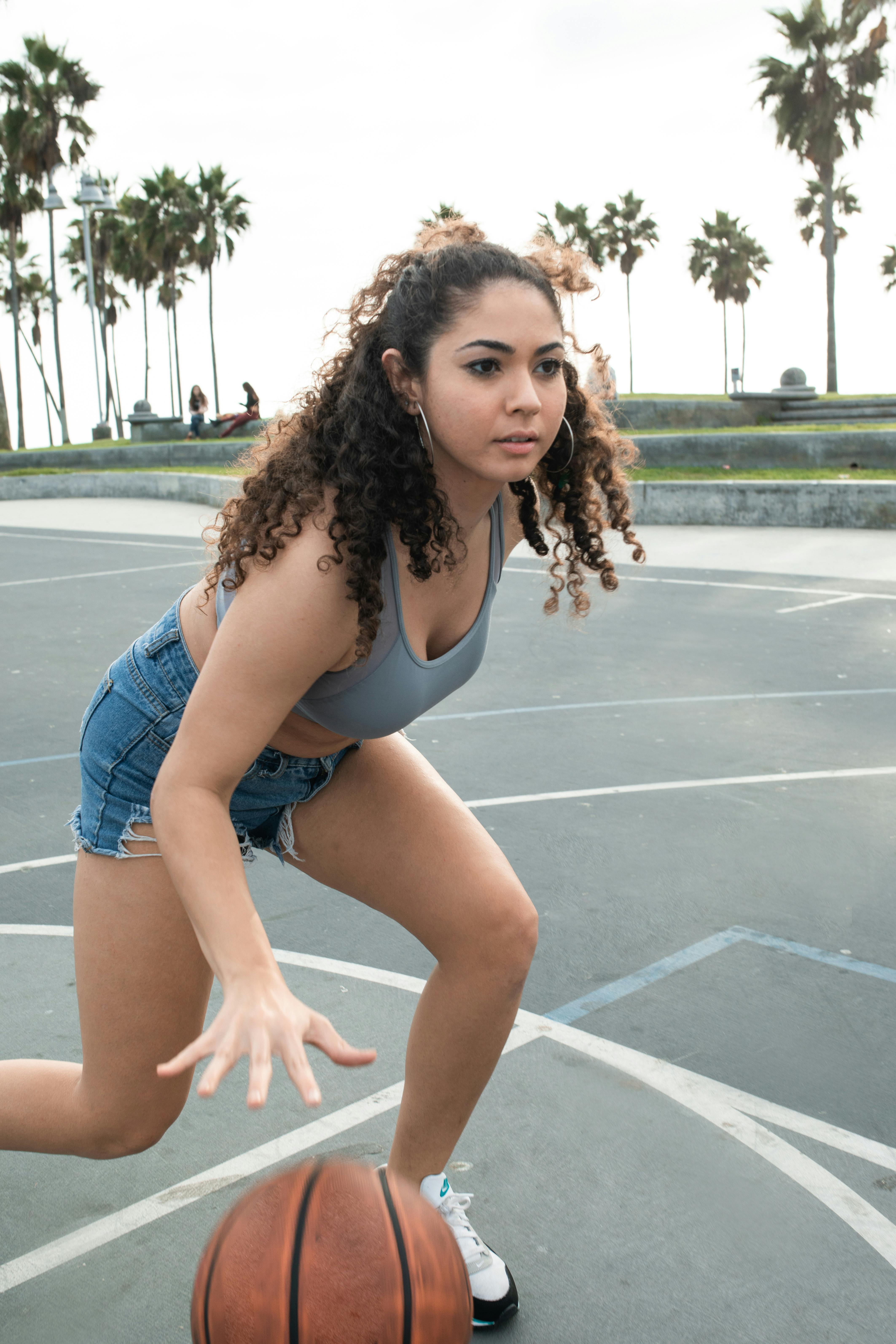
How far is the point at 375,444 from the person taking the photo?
7.32 feet

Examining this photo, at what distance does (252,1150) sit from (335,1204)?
1.25 meters

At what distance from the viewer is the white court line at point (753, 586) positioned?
1189cm

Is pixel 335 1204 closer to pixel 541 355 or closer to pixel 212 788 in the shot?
pixel 212 788

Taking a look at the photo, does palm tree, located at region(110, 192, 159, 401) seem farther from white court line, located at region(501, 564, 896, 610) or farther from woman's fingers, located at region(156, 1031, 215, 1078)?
woman's fingers, located at region(156, 1031, 215, 1078)

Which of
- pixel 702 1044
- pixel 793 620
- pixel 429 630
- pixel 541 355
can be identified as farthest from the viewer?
pixel 793 620

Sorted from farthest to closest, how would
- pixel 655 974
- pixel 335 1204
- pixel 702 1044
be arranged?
1. pixel 655 974
2. pixel 702 1044
3. pixel 335 1204

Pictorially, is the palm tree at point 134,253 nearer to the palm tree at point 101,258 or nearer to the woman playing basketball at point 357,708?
the palm tree at point 101,258

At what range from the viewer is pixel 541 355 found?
7.51ft

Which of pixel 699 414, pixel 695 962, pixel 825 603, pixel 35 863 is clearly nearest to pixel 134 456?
pixel 699 414

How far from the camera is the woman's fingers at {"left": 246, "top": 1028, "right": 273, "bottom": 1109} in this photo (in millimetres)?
1597

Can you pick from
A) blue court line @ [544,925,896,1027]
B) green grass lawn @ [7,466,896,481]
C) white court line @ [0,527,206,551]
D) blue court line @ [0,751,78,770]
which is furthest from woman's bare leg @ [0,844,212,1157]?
green grass lawn @ [7,466,896,481]

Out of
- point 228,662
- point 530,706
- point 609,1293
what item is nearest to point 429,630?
point 228,662

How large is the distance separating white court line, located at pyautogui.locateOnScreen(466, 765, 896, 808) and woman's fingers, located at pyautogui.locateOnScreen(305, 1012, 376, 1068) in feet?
13.5

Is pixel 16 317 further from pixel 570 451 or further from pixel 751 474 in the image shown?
pixel 570 451
